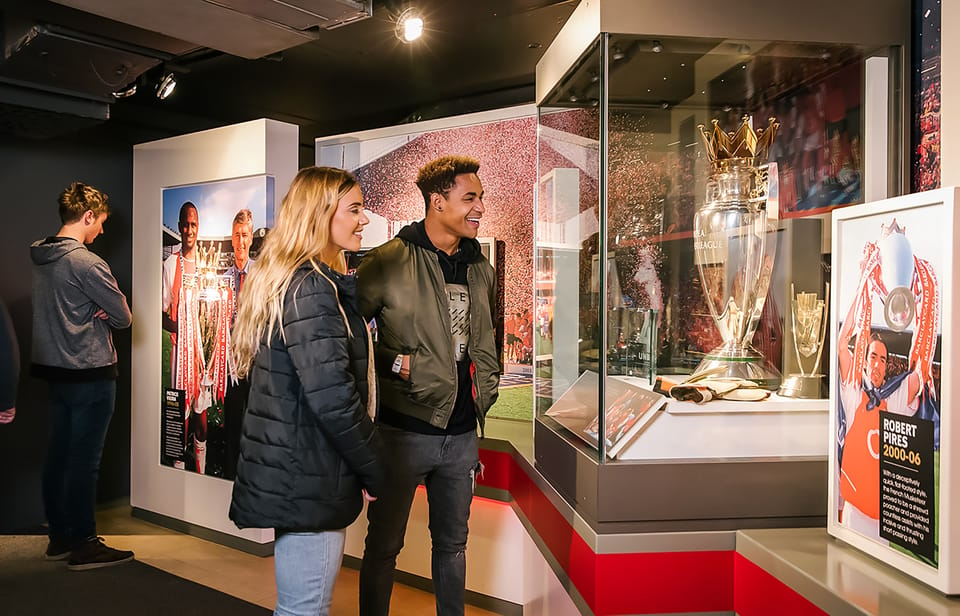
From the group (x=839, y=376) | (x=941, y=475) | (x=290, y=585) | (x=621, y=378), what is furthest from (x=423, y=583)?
(x=941, y=475)

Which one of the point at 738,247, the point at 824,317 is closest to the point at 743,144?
the point at 738,247

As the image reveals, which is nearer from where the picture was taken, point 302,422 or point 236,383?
point 302,422

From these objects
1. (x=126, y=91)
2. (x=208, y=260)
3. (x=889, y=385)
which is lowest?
(x=889, y=385)

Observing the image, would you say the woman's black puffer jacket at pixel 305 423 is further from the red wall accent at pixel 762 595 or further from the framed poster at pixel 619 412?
the red wall accent at pixel 762 595

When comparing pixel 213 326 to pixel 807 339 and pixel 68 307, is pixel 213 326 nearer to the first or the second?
pixel 68 307

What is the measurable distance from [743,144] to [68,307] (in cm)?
328

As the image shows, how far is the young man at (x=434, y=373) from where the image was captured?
2328 mm

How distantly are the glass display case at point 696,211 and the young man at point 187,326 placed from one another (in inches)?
→ 104

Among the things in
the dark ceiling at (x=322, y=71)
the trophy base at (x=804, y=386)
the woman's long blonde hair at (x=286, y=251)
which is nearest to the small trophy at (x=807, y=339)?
the trophy base at (x=804, y=386)

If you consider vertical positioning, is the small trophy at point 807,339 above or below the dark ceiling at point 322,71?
below

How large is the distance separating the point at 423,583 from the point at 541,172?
1906mm

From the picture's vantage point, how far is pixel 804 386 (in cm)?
199

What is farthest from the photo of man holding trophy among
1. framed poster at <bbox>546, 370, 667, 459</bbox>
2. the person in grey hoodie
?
the person in grey hoodie

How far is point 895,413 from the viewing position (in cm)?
153
